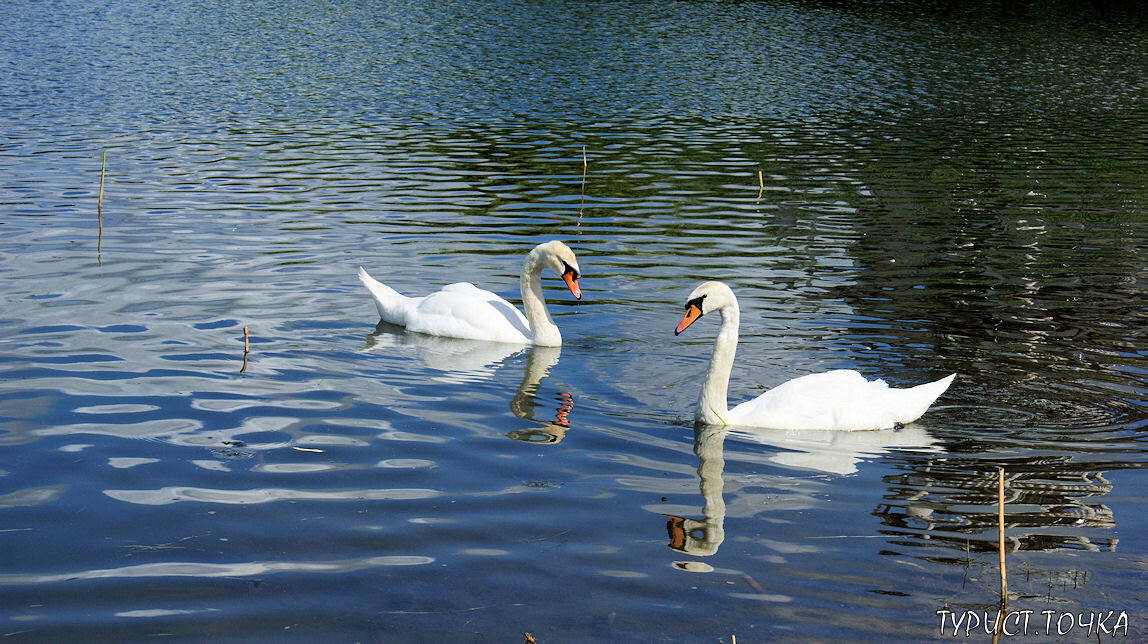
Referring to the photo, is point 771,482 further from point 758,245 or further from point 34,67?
point 34,67

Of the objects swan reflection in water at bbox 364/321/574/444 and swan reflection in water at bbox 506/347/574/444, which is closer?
swan reflection in water at bbox 506/347/574/444

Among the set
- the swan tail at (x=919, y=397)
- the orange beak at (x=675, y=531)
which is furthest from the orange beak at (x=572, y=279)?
the orange beak at (x=675, y=531)

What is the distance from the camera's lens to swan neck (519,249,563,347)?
1201 centimetres

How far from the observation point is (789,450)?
29.7 ft

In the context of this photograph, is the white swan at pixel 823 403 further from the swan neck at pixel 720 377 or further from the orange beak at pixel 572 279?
the orange beak at pixel 572 279

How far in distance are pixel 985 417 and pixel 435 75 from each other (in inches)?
1150

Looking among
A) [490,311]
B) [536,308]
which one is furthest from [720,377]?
[490,311]

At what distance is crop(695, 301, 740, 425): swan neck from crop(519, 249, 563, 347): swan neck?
8.69ft

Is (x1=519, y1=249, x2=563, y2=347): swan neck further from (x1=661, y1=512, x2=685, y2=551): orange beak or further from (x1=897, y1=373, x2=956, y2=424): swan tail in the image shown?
(x1=661, y1=512, x2=685, y2=551): orange beak

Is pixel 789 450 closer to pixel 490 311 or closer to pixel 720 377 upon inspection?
pixel 720 377

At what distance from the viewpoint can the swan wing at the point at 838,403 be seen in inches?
363

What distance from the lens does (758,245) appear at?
16641mm

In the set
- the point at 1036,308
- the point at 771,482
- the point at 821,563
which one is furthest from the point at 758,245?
the point at 821,563

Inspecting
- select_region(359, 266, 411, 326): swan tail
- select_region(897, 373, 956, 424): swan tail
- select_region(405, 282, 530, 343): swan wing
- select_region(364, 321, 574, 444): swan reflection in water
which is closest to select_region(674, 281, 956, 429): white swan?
select_region(897, 373, 956, 424): swan tail
